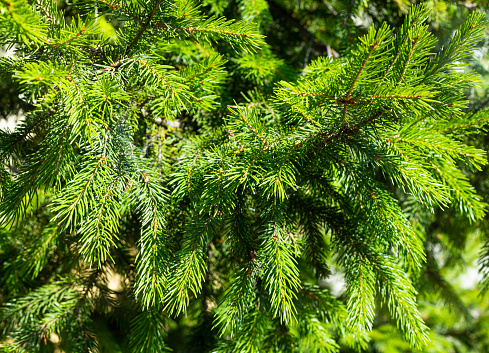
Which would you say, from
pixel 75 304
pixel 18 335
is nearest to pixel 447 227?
pixel 75 304

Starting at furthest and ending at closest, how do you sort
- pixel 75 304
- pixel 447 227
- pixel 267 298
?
pixel 447 227 < pixel 75 304 < pixel 267 298

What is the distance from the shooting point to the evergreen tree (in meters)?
0.46

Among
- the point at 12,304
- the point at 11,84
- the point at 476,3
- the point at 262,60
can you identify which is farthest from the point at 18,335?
the point at 476,3

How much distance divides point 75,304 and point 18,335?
137 millimetres

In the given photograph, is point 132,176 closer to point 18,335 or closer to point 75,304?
point 75,304

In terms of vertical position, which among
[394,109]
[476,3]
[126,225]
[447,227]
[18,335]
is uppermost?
[476,3]

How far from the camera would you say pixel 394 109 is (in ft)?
1.48

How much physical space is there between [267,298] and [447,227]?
86 centimetres

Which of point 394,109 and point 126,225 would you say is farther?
point 126,225

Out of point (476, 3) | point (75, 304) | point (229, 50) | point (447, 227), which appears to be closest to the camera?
point (75, 304)

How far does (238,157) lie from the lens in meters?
0.54

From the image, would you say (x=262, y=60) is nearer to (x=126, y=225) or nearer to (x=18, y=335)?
(x=126, y=225)

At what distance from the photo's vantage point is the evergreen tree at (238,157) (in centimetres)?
46

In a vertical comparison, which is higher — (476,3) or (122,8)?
(476,3)
